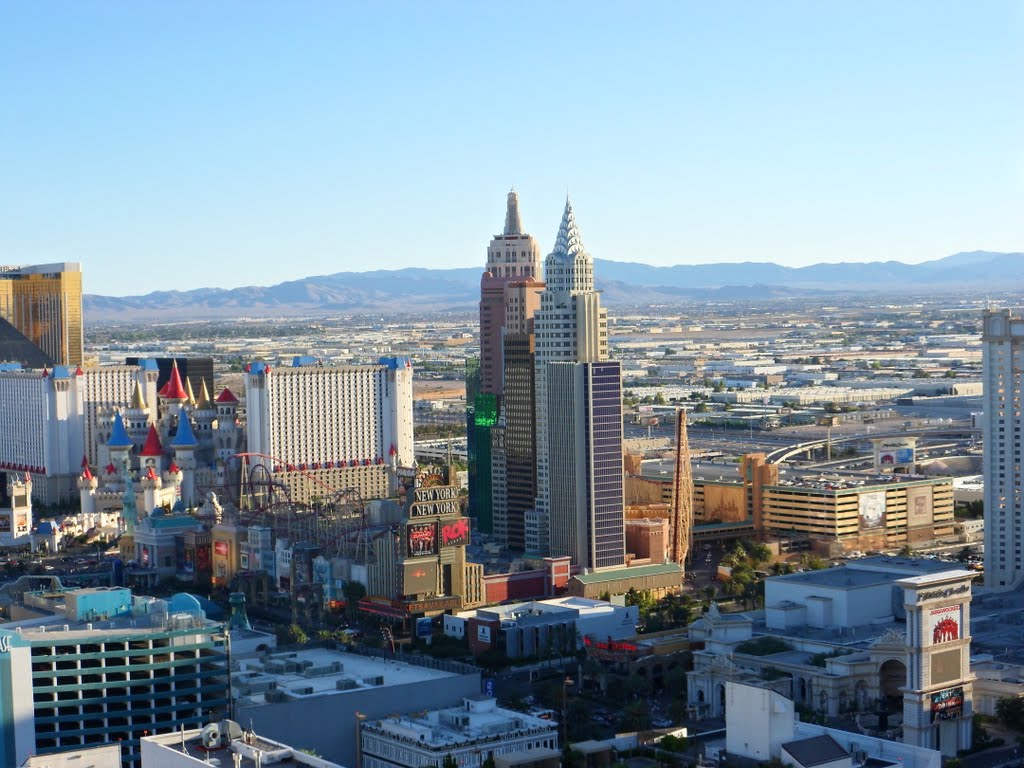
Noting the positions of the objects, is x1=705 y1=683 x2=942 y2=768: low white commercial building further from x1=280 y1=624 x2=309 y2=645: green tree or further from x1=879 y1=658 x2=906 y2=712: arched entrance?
x1=280 y1=624 x2=309 y2=645: green tree

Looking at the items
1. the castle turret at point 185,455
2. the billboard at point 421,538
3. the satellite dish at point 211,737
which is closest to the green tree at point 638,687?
the billboard at point 421,538

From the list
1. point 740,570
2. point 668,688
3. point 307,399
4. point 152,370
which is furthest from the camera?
point 152,370

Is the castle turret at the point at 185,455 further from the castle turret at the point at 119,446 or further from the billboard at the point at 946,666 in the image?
the billboard at the point at 946,666

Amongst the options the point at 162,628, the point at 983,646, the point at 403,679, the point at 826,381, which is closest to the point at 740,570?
the point at 983,646

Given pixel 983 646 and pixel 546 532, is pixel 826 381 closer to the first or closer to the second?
pixel 546 532

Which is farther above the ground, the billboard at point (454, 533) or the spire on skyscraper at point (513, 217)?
the spire on skyscraper at point (513, 217)

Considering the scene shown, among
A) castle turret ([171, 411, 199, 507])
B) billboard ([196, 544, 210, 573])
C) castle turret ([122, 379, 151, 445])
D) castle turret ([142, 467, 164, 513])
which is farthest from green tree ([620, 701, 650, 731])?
castle turret ([122, 379, 151, 445])
